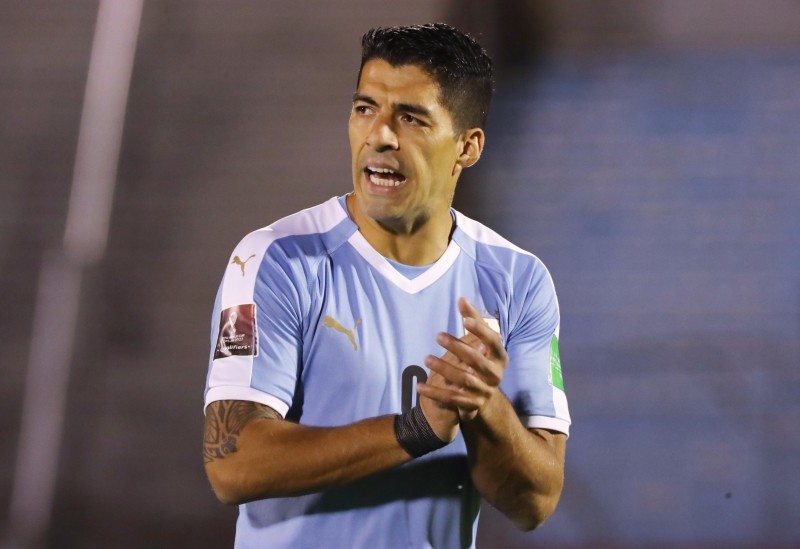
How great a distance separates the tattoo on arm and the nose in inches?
23.9

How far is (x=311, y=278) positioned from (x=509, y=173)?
3.99 feet

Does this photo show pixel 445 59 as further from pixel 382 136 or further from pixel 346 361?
pixel 346 361

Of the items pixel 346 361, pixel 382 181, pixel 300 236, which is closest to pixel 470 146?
pixel 382 181

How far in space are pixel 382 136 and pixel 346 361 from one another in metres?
0.49

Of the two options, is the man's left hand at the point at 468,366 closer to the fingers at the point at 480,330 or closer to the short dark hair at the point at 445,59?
the fingers at the point at 480,330

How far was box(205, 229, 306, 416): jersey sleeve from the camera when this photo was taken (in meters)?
1.88

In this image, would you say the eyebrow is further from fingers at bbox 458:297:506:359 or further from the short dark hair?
fingers at bbox 458:297:506:359

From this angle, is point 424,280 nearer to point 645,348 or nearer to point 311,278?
point 311,278

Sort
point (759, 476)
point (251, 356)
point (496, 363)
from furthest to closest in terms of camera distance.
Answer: point (759, 476), point (251, 356), point (496, 363)

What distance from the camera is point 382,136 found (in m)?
2.06

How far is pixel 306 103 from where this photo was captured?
3.05 m

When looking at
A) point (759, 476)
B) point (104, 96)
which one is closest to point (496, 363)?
point (759, 476)

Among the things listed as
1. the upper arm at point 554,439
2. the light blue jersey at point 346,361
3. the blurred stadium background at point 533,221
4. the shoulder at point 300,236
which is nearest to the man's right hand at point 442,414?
the light blue jersey at point 346,361

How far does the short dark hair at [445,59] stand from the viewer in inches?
84.6
